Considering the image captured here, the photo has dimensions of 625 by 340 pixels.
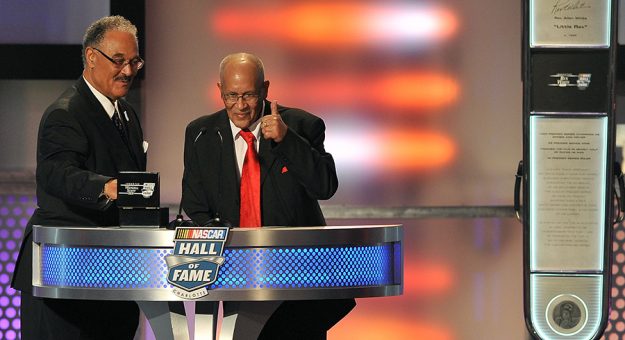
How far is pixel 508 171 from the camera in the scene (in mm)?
6125

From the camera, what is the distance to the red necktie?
366 cm

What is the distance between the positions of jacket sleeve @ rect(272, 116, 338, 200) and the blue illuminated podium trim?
528 mm

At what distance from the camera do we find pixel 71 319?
366 cm

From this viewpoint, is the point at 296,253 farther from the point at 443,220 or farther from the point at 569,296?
the point at 443,220

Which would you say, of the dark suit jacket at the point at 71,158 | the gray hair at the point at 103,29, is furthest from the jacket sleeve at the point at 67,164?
the gray hair at the point at 103,29

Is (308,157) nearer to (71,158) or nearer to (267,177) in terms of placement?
(267,177)

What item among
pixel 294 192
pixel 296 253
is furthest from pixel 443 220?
pixel 296 253

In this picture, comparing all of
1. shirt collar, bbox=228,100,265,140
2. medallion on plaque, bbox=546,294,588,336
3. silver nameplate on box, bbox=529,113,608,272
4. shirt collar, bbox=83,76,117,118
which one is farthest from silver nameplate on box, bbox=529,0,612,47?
shirt collar, bbox=83,76,117,118

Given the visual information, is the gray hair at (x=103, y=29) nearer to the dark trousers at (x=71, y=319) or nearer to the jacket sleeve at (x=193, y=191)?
the jacket sleeve at (x=193, y=191)

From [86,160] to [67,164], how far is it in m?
0.16

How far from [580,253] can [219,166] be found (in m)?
2.31

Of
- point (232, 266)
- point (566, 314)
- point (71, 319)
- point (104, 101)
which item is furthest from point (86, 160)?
point (566, 314)

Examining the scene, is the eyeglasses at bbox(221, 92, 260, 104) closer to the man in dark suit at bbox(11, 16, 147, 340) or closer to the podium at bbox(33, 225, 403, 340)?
the man in dark suit at bbox(11, 16, 147, 340)

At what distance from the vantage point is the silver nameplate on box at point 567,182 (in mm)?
5383
